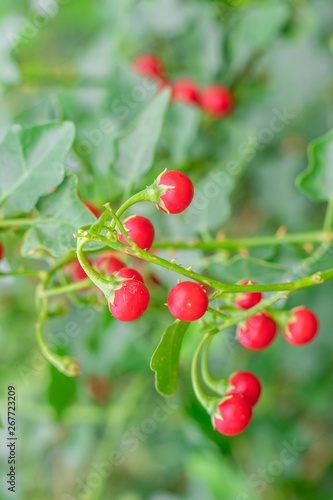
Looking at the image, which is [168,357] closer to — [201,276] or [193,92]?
[201,276]

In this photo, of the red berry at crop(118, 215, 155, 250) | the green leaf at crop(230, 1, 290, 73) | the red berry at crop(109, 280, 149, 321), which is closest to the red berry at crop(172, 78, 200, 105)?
the green leaf at crop(230, 1, 290, 73)

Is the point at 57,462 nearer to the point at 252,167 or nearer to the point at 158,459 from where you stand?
the point at 158,459

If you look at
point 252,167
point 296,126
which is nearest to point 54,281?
point 252,167

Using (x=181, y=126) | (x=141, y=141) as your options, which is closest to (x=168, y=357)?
(x=141, y=141)

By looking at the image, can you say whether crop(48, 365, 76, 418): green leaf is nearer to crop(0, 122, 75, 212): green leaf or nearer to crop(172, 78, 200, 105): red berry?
crop(0, 122, 75, 212): green leaf

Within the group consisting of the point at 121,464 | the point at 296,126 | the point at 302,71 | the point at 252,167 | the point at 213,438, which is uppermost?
the point at 302,71
